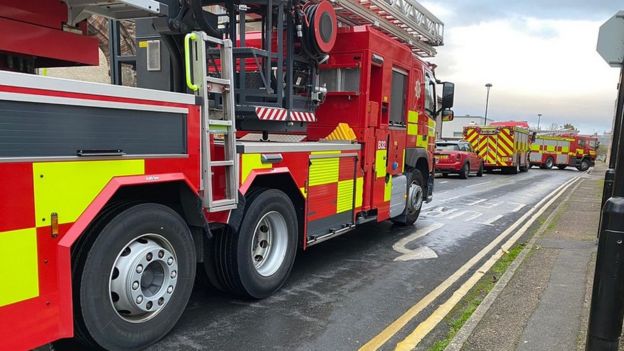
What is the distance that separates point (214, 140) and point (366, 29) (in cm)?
297

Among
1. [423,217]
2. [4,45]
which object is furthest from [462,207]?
[4,45]

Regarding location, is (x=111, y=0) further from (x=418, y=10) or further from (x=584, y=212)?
(x=584, y=212)

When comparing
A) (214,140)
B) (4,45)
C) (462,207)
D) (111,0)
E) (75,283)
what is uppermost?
(111,0)

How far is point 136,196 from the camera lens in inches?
136

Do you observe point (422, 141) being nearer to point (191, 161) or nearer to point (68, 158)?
point (191, 161)

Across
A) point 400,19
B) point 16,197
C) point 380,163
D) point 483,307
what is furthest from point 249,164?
point 400,19

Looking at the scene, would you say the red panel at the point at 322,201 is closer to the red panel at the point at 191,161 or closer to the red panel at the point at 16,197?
the red panel at the point at 191,161

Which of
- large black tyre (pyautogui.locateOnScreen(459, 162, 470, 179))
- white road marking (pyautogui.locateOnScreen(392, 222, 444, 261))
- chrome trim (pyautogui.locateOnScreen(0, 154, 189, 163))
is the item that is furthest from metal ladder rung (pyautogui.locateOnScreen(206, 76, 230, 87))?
large black tyre (pyautogui.locateOnScreen(459, 162, 470, 179))

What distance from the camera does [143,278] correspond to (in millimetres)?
3459

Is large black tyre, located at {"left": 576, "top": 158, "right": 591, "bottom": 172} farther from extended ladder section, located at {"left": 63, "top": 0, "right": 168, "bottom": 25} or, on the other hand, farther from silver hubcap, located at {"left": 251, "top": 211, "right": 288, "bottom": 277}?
extended ladder section, located at {"left": 63, "top": 0, "right": 168, "bottom": 25}

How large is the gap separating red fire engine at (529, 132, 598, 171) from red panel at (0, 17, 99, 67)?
34802 millimetres

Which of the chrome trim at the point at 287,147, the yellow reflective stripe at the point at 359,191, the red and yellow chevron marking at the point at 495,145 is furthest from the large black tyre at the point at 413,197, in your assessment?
the red and yellow chevron marking at the point at 495,145

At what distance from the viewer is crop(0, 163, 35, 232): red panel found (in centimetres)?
251

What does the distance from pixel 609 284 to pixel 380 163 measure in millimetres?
4109
